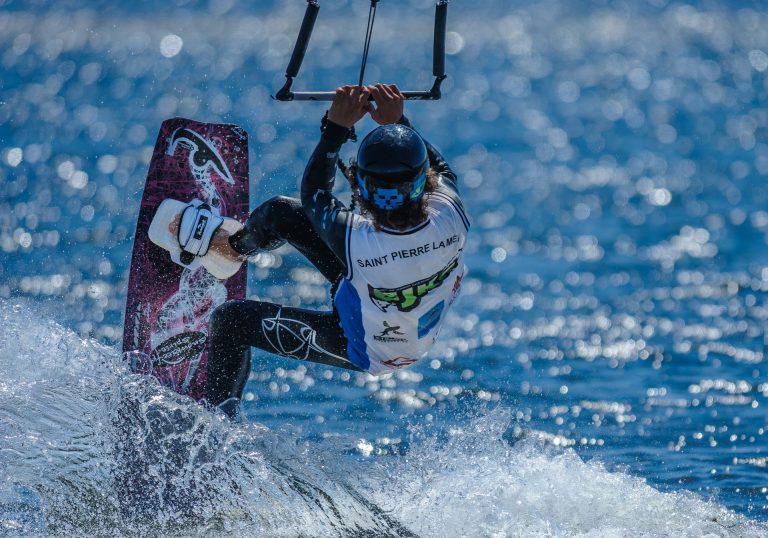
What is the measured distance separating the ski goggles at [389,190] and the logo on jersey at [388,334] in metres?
0.80

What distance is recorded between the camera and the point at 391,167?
5820 mm

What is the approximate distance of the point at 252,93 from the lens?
3206cm

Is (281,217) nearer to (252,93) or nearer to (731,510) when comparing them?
(731,510)

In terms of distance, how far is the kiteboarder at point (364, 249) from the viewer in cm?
596

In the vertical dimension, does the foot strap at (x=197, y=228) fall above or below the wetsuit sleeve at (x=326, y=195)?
below

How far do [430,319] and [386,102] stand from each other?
1211mm

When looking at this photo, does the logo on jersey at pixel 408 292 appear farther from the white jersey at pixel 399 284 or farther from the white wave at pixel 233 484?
the white wave at pixel 233 484

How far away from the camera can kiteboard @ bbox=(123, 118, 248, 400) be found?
7.69 meters

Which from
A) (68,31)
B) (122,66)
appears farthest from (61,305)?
(68,31)

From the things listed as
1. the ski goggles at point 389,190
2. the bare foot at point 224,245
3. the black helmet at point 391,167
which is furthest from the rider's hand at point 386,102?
the bare foot at point 224,245

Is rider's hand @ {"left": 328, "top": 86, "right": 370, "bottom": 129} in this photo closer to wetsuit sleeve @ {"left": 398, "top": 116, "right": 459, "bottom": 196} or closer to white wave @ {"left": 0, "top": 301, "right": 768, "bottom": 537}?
wetsuit sleeve @ {"left": 398, "top": 116, "right": 459, "bottom": 196}

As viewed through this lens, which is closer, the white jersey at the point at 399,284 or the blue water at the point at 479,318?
the white jersey at the point at 399,284

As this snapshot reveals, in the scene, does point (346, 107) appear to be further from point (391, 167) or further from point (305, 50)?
point (391, 167)

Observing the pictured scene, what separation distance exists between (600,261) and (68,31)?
29759mm
